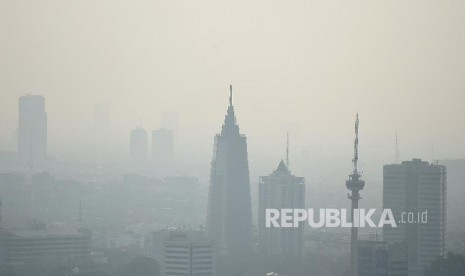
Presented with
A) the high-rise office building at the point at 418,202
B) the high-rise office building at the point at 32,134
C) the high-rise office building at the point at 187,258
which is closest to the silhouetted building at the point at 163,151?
the high-rise office building at the point at 32,134

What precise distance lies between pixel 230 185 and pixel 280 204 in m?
1.62

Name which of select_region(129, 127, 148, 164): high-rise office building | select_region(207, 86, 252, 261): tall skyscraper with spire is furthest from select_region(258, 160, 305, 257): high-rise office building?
select_region(129, 127, 148, 164): high-rise office building

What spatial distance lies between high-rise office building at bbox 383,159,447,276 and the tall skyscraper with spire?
4.27 meters

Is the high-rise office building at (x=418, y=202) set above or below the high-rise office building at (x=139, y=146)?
below

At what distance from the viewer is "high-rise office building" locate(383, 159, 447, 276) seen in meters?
22.7

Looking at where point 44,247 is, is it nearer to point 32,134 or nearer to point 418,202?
point 418,202

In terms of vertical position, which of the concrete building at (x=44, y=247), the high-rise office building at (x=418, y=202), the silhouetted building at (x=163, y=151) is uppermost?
the silhouetted building at (x=163, y=151)

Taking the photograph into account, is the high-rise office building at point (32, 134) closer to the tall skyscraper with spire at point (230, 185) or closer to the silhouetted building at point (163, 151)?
the silhouetted building at point (163, 151)

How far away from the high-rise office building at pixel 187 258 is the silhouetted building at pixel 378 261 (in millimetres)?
2966

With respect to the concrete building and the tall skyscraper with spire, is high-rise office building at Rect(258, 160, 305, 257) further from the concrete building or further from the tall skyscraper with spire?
the concrete building

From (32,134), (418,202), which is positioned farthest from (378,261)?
(32,134)

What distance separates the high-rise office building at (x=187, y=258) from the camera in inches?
744

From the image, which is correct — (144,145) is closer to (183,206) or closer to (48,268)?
(183,206)

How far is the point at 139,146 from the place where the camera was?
151 ft
